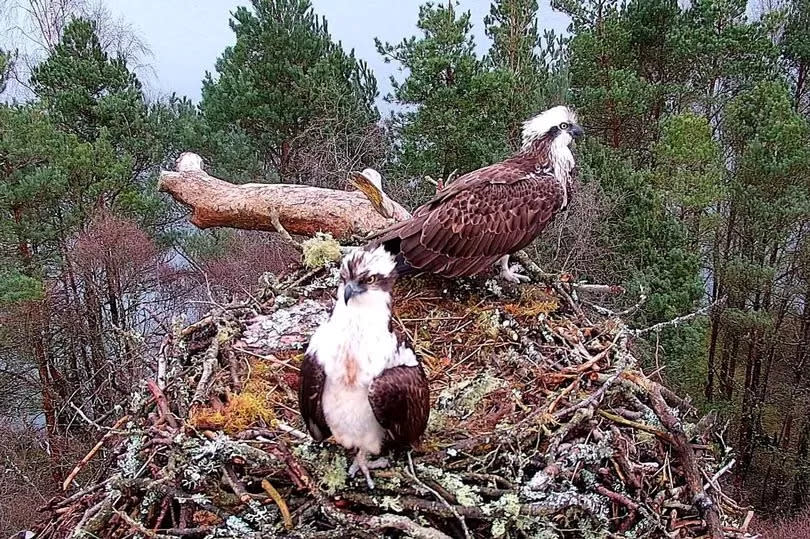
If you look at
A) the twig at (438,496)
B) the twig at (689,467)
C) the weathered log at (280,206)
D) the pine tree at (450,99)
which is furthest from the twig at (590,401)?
the pine tree at (450,99)

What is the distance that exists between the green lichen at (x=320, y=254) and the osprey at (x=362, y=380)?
1.40 metres

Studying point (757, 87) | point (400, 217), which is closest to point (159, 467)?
point (400, 217)

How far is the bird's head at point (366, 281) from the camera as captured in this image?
2346mm

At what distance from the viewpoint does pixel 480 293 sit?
12.0 feet

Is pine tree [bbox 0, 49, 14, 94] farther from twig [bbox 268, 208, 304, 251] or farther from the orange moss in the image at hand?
the orange moss

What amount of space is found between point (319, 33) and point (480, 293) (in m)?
11.0

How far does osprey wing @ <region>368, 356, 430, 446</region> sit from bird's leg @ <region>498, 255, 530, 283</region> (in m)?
1.41

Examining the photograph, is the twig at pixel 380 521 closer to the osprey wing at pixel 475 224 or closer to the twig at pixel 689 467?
the twig at pixel 689 467

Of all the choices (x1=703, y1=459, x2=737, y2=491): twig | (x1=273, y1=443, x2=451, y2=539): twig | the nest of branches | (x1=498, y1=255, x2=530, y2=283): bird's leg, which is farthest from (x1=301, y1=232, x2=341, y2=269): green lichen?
(x1=703, y1=459, x2=737, y2=491): twig

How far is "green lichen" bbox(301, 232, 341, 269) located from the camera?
3795 millimetres

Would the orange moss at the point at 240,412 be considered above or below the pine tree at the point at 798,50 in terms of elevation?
below

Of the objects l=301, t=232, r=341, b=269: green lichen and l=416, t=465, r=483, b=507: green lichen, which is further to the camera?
l=301, t=232, r=341, b=269: green lichen

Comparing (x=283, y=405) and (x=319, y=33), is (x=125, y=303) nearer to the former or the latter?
(x=319, y=33)

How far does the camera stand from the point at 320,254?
3.81 m
